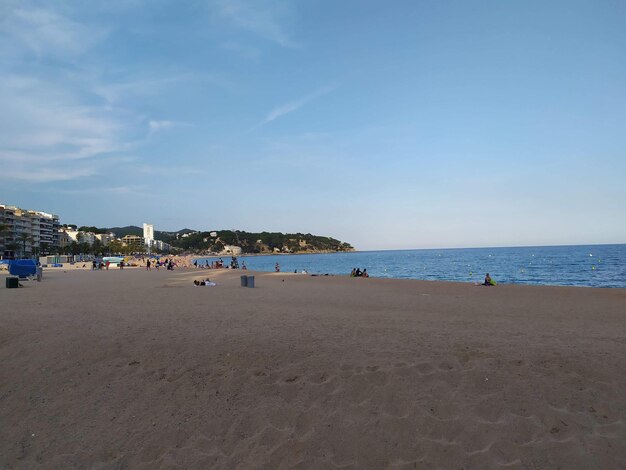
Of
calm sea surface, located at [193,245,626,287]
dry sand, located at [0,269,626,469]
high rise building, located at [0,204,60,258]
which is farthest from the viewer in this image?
high rise building, located at [0,204,60,258]

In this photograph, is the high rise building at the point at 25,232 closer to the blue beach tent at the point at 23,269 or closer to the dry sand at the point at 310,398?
the blue beach tent at the point at 23,269

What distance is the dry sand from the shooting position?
4.49 metres

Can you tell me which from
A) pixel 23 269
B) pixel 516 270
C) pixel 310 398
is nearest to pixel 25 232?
pixel 23 269

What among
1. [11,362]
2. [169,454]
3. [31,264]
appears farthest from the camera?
[31,264]

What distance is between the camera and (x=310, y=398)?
18.3 ft

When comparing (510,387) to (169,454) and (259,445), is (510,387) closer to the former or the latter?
(259,445)

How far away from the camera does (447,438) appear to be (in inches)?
181

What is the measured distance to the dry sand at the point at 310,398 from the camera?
4488 millimetres

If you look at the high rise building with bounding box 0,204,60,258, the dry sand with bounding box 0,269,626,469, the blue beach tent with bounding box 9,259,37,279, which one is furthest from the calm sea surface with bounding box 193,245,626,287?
the high rise building with bounding box 0,204,60,258

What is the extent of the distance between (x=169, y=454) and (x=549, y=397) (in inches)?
186

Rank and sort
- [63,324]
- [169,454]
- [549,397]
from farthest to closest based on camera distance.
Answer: [63,324]
[549,397]
[169,454]

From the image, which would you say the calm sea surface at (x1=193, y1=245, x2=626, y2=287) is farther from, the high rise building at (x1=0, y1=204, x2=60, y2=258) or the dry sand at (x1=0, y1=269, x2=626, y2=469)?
the high rise building at (x1=0, y1=204, x2=60, y2=258)

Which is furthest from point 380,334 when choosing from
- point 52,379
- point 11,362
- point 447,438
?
point 11,362

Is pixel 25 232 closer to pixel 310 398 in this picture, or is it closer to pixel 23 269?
pixel 23 269
